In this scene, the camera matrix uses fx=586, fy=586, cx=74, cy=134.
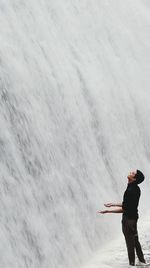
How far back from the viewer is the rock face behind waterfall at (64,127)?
10.1 metres

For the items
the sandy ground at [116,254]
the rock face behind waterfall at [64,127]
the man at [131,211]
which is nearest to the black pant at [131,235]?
the man at [131,211]

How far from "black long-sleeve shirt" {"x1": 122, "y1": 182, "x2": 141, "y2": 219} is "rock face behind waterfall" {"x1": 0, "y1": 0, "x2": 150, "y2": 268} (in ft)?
4.77

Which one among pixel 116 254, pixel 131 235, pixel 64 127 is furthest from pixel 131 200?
pixel 64 127

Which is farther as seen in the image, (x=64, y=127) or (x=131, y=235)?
(x=64, y=127)

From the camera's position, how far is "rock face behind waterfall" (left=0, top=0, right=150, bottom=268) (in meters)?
10.1

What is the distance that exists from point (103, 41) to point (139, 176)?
8914 millimetres

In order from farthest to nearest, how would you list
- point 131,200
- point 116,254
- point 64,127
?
point 64,127 < point 116,254 < point 131,200

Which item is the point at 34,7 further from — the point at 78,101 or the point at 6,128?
the point at 6,128

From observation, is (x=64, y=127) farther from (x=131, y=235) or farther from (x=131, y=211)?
(x=131, y=235)

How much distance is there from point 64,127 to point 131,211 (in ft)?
11.4

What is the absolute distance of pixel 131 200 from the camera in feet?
31.9

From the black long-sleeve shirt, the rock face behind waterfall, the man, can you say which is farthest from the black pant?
the rock face behind waterfall

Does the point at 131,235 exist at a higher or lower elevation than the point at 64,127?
lower

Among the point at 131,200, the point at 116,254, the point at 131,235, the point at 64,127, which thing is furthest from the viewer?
the point at 64,127
